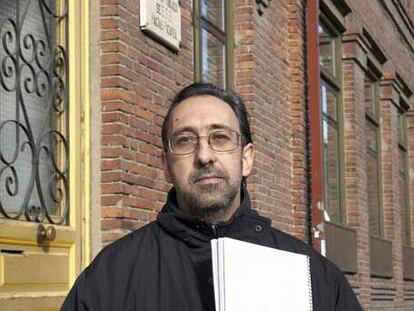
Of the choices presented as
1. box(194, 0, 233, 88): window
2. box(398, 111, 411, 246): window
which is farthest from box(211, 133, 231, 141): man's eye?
box(398, 111, 411, 246): window

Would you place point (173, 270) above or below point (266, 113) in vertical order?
below

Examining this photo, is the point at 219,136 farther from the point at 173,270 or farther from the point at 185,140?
the point at 173,270

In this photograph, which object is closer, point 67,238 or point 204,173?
point 204,173

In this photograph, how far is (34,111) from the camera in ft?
18.7

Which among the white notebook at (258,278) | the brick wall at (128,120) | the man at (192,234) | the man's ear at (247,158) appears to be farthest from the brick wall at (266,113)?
the white notebook at (258,278)

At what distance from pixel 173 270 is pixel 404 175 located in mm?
17126

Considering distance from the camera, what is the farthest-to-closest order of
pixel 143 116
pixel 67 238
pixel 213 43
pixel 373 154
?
pixel 373 154 → pixel 213 43 → pixel 143 116 → pixel 67 238

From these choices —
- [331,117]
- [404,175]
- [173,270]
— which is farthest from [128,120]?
[404,175]

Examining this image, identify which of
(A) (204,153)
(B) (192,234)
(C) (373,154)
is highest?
(C) (373,154)

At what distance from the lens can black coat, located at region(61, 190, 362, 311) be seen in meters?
2.71

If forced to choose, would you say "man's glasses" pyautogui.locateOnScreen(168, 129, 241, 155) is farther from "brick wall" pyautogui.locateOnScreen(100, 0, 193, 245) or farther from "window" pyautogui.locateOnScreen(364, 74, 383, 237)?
"window" pyautogui.locateOnScreen(364, 74, 383, 237)

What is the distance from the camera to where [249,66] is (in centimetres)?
932

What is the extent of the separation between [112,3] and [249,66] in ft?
10.2

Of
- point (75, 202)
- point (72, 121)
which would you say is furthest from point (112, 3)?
point (75, 202)
